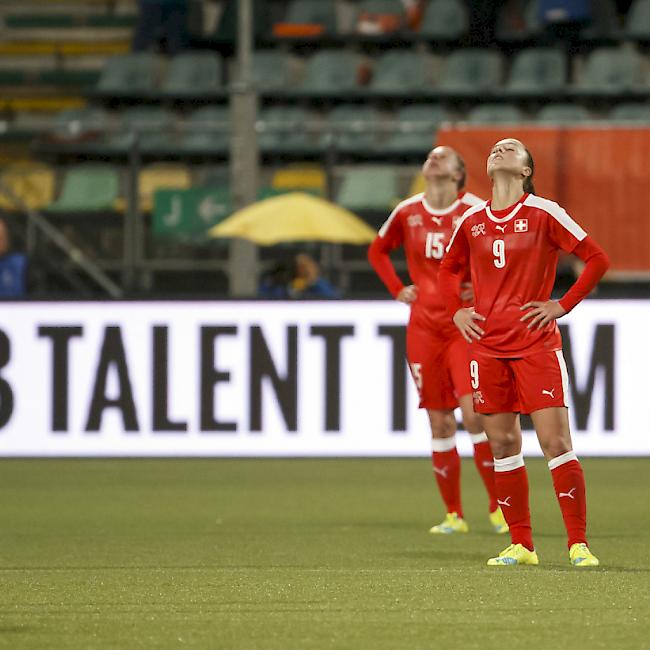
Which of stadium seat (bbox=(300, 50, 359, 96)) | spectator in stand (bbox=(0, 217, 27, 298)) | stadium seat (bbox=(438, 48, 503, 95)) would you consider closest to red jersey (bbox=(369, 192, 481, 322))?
spectator in stand (bbox=(0, 217, 27, 298))

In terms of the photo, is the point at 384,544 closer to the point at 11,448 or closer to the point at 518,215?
the point at 518,215

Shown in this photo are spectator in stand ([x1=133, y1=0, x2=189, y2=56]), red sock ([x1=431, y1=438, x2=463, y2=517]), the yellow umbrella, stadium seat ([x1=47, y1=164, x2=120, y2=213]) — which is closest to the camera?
red sock ([x1=431, y1=438, x2=463, y2=517])

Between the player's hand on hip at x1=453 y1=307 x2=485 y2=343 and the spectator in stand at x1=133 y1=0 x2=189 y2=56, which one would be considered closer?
the player's hand on hip at x1=453 y1=307 x2=485 y2=343

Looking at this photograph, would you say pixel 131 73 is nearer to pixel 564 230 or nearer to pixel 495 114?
pixel 495 114

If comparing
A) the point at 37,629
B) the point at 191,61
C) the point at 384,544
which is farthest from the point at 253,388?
the point at 191,61

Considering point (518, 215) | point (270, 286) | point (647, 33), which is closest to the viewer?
point (518, 215)

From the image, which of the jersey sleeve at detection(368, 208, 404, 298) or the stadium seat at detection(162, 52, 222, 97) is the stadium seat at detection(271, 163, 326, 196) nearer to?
the stadium seat at detection(162, 52, 222, 97)

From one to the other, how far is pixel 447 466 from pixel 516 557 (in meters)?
1.89

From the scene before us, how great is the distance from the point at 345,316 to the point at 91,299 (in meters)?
2.04

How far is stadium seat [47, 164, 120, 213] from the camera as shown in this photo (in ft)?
59.1

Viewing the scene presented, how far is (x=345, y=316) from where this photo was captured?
43.8 feet

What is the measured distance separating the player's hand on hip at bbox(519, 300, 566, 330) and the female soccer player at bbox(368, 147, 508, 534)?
6.50 feet

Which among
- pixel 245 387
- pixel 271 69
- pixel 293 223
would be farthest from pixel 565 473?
pixel 271 69

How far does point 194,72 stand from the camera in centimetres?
2230
